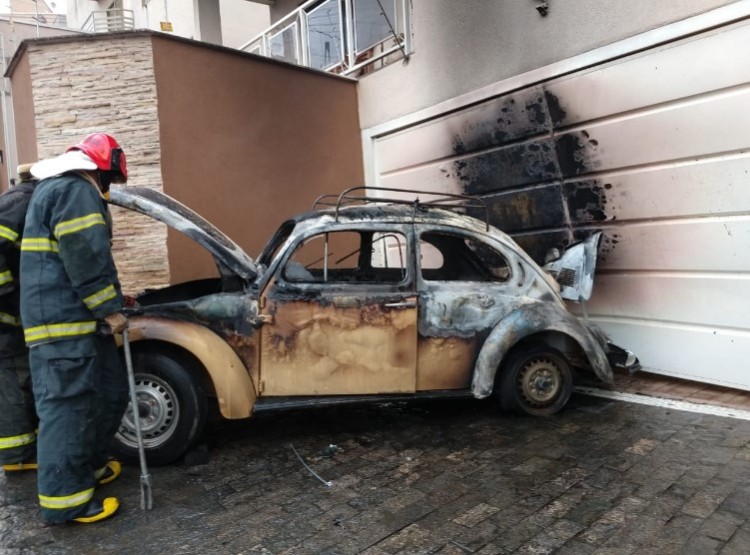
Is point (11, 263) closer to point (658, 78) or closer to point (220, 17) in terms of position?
point (658, 78)

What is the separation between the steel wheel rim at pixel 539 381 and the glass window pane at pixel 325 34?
6.71 m

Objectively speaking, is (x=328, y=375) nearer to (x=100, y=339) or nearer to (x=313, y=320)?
(x=313, y=320)

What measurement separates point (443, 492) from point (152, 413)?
202cm

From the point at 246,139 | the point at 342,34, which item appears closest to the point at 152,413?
the point at 246,139

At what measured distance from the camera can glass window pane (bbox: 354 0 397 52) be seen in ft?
26.6

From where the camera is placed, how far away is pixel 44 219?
3076mm

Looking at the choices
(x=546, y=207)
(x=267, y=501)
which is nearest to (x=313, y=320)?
(x=267, y=501)

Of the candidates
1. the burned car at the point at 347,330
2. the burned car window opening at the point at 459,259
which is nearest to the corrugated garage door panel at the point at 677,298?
the burned car at the point at 347,330

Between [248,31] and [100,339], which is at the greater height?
[248,31]

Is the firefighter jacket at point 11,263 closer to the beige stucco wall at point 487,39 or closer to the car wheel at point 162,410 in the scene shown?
the car wheel at point 162,410

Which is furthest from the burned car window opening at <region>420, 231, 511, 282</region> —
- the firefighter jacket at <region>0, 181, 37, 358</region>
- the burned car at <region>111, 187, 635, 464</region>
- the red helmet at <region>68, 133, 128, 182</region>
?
the firefighter jacket at <region>0, 181, 37, 358</region>

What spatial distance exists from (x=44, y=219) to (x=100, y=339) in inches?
29.9

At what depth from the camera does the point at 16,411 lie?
11.8 feet

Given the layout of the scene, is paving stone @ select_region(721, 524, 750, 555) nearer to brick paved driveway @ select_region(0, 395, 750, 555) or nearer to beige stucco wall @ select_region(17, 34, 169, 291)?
brick paved driveway @ select_region(0, 395, 750, 555)
